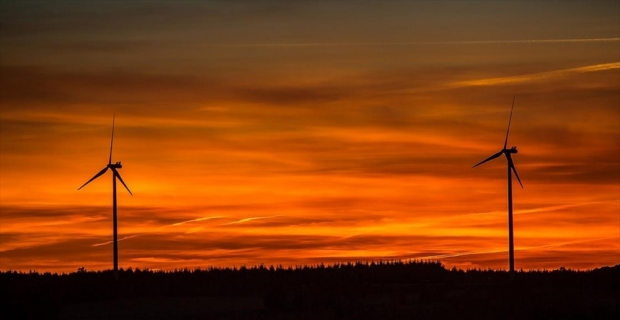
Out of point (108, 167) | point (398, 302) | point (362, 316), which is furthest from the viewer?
point (108, 167)

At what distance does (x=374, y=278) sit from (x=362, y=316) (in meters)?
33.7

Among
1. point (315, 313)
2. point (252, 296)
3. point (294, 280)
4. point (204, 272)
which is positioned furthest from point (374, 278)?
point (315, 313)

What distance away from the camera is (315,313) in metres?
88.9

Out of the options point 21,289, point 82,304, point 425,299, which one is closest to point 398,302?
point 425,299

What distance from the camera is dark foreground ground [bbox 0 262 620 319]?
288 feet

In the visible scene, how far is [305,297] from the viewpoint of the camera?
94.6 metres

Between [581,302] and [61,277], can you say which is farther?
[61,277]

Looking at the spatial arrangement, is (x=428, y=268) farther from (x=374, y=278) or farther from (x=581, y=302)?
(x=581, y=302)

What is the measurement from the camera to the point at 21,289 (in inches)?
4038

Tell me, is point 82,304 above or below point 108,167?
below

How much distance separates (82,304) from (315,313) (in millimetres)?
17465

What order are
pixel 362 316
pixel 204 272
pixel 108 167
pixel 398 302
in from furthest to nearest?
1. pixel 204 272
2. pixel 108 167
3. pixel 398 302
4. pixel 362 316

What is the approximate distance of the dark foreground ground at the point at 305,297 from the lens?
8769cm

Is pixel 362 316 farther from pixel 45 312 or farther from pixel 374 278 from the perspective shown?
pixel 374 278
